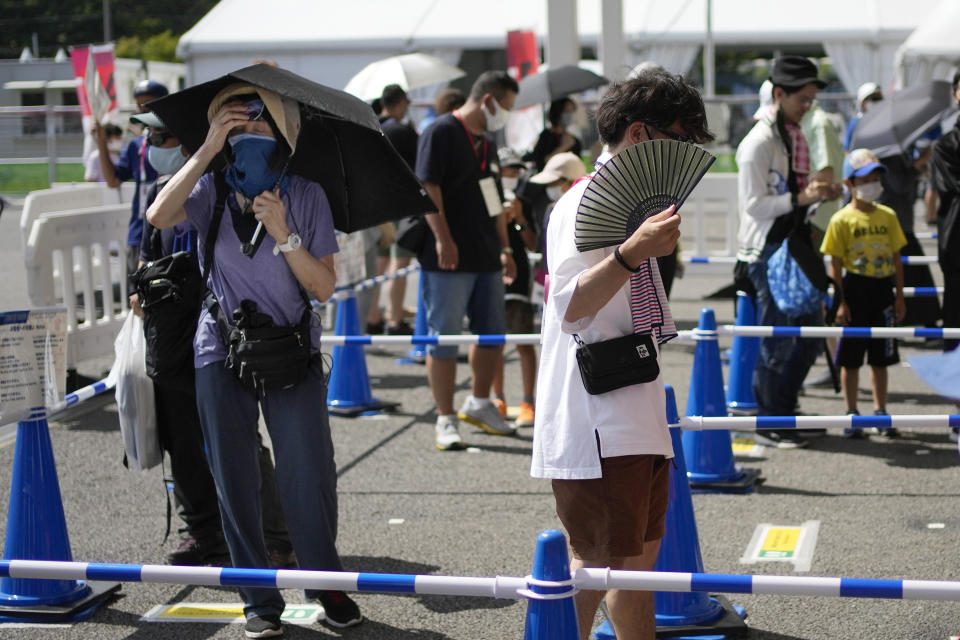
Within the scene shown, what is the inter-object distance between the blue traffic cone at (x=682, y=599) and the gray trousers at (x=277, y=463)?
1.07 metres

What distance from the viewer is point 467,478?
663cm

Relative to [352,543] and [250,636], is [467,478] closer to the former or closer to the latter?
[352,543]

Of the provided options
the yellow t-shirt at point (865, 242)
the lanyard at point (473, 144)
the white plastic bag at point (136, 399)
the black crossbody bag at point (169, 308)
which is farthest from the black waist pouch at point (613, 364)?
the yellow t-shirt at point (865, 242)

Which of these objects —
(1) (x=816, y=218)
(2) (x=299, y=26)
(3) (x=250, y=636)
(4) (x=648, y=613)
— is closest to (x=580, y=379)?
(4) (x=648, y=613)

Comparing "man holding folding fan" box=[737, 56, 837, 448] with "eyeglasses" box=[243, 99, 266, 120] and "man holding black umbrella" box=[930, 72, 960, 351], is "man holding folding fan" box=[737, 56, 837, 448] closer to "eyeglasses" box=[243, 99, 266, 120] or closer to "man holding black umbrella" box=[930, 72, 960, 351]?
"man holding black umbrella" box=[930, 72, 960, 351]

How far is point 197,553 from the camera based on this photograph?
17.2ft

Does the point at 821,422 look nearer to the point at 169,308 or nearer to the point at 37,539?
Answer: the point at 169,308

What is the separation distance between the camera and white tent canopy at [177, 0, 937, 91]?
2592 cm

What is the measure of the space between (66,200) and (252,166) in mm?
7721

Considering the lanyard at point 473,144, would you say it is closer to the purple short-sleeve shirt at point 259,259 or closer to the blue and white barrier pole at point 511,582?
the purple short-sleeve shirt at point 259,259

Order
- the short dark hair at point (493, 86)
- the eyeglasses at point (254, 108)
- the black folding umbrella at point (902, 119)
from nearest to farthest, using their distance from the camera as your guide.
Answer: the eyeglasses at point (254, 108), the short dark hair at point (493, 86), the black folding umbrella at point (902, 119)

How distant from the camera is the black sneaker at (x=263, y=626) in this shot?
4.32 meters

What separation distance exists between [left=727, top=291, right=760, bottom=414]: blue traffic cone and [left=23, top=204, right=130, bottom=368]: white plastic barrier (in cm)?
442

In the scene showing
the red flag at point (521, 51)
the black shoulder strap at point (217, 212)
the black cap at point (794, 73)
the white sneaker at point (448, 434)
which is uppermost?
the red flag at point (521, 51)
